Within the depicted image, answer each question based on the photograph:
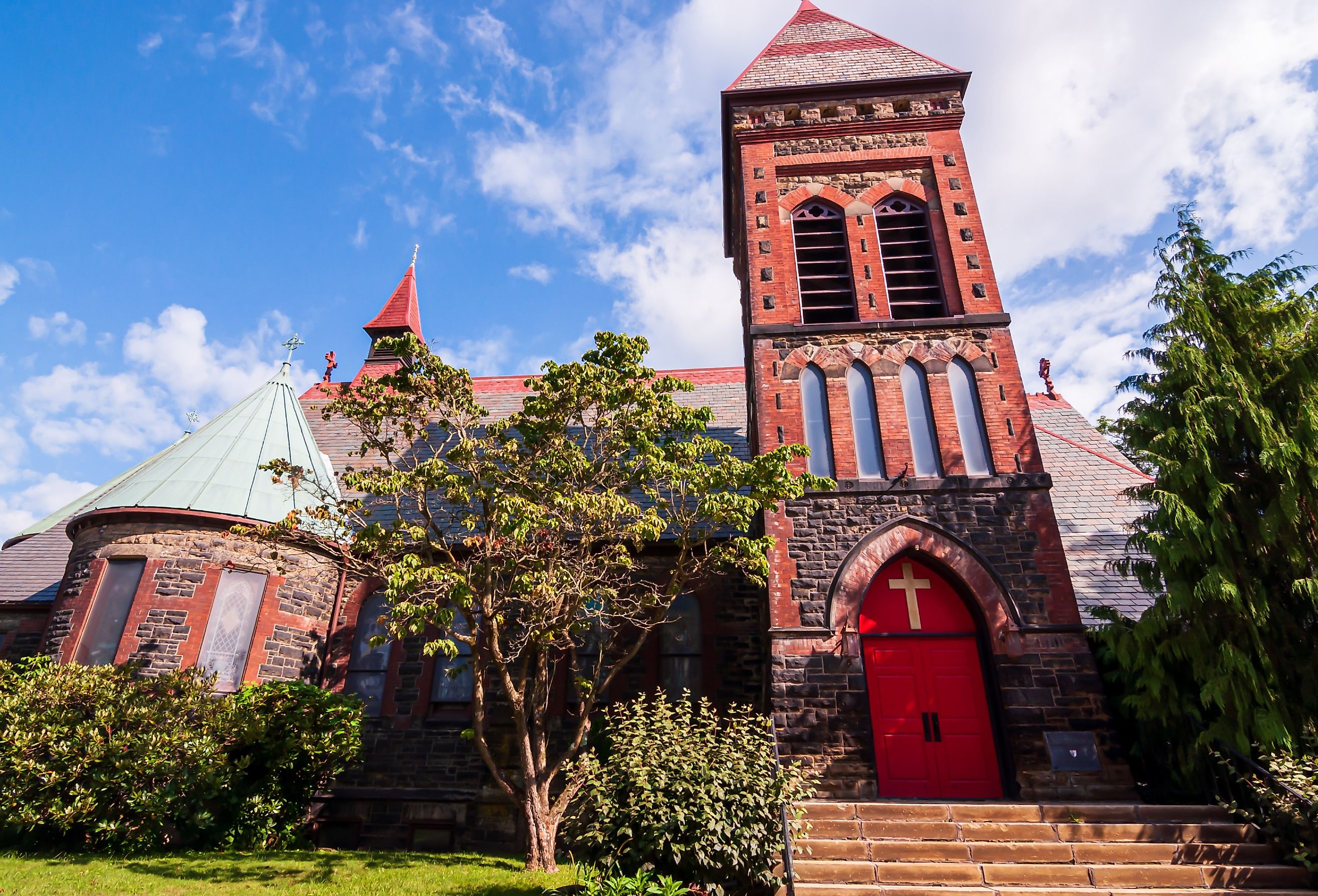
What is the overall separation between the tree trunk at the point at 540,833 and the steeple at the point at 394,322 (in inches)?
687

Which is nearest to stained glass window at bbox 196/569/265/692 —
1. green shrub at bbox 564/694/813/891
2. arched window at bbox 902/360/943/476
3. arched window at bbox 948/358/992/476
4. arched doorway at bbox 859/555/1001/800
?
green shrub at bbox 564/694/813/891

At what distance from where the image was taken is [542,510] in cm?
954

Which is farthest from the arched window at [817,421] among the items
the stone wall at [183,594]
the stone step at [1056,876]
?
the stone wall at [183,594]

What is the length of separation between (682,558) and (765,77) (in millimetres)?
11803

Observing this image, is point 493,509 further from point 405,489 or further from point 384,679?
point 384,679

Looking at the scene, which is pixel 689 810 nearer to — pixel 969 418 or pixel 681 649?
pixel 681 649

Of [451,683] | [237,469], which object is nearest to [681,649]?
[451,683]

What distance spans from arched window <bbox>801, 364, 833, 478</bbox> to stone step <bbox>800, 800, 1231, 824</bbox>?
4918 millimetres

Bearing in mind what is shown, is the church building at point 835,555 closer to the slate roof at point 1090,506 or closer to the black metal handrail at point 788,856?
the slate roof at point 1090,506

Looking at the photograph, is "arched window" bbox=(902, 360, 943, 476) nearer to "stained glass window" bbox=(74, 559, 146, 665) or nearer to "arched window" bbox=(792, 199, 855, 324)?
"arched window" bbox=(792, 199, 855, 324)

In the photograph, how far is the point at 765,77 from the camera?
1648cm

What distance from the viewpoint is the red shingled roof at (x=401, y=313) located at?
26141 millimetres

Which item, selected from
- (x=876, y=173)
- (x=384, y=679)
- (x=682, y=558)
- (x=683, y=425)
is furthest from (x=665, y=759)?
(x=876, y=173)

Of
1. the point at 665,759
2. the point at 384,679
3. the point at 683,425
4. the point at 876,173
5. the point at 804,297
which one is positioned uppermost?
the point at 876,173
